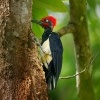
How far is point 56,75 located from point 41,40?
1.40 ft

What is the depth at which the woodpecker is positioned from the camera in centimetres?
366

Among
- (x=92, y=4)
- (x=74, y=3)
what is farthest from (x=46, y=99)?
(x=92, y=4)

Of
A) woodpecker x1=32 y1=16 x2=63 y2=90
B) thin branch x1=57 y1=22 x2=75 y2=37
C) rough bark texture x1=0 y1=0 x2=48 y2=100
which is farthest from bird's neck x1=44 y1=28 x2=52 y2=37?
rough bark texture x1=0 y1=0 x2=48 y2=100

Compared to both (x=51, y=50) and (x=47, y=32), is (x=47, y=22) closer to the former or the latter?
(x=47, y=32)

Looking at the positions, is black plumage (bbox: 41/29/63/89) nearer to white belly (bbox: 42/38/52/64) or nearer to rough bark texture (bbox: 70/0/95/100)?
white belly (bbox: 42/38/52/64)

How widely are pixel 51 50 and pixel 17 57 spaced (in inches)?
39.1

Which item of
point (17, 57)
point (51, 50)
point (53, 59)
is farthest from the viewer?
point (51, 50)

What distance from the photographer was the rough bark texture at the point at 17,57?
9.52 feet

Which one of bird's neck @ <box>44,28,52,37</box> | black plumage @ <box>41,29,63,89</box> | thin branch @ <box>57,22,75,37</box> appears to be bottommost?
black plumage @ <box>41,29,63,89</box>

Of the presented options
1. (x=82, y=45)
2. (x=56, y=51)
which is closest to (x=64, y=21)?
(x=82, y=45)

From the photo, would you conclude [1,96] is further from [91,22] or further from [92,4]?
[91,22]

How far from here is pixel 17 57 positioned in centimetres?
298

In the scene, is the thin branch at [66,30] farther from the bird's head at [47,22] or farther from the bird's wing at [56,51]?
the bird's head at [47,22]

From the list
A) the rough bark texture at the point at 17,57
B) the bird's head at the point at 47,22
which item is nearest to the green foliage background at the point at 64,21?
the bird's head at the point at 47,22
